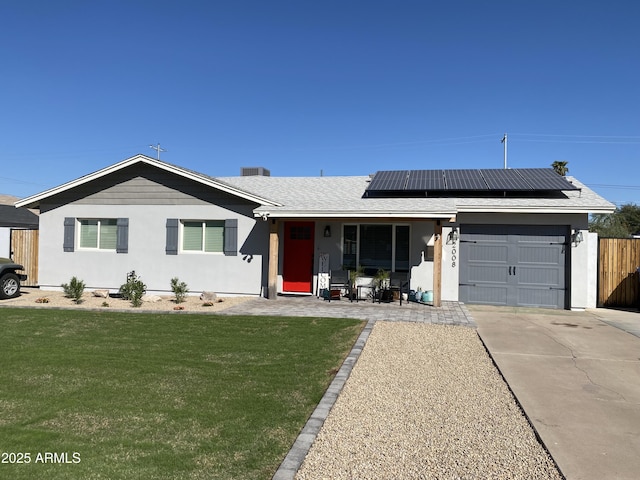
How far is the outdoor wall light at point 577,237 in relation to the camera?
11.0 metres

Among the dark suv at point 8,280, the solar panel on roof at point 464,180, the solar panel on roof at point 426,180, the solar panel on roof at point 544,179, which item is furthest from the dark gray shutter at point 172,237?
the solar panel on roof at point 544,179

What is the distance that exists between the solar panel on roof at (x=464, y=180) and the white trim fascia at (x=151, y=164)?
5.41 metres

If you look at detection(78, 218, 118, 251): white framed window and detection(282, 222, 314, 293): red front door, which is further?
detection(78, 218, 118, 251): white framed window

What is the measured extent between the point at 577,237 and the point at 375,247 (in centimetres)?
535

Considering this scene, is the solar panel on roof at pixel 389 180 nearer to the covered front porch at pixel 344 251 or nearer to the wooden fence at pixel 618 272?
the covered front porch at pixel 344 251

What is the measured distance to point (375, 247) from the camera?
12352 millimetres

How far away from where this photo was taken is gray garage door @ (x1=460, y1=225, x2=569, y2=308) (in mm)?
11328

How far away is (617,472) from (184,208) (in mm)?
12146

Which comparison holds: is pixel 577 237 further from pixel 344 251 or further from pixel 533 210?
pixel 344 251

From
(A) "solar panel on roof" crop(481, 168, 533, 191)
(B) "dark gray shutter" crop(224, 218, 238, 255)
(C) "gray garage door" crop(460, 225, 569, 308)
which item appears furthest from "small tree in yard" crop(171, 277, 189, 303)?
(A) "solar panel on roof" crop(481, 168, 533, 191)

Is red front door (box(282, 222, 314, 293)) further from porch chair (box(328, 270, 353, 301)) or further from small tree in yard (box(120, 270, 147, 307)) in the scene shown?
small tree in yard (box(120, 270, 147, 307))

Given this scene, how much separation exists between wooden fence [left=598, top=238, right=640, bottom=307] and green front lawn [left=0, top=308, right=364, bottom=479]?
8.19 m

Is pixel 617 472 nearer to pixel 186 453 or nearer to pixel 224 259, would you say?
pixel 186 453

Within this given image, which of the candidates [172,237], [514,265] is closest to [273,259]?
[172,237]
